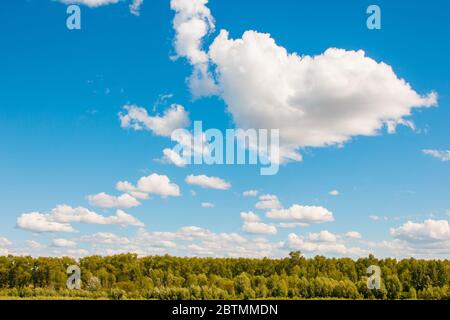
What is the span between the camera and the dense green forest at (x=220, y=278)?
118m

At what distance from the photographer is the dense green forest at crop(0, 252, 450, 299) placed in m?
118

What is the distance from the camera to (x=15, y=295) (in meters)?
116

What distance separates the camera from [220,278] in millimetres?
134125

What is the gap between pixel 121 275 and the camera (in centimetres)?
13638
